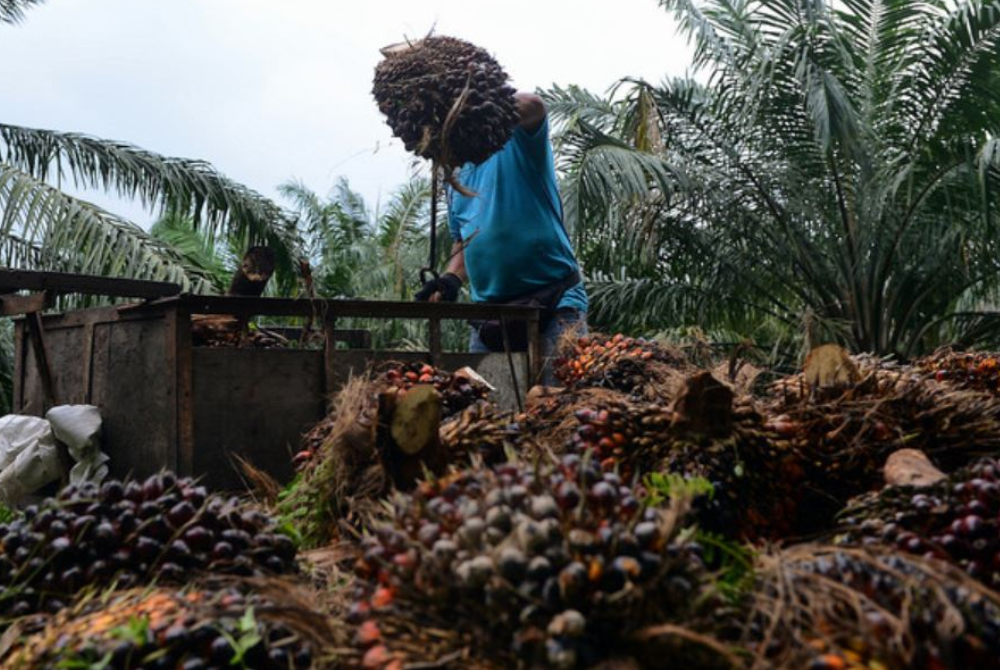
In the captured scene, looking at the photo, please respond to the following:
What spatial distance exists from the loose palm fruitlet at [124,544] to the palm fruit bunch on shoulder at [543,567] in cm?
41

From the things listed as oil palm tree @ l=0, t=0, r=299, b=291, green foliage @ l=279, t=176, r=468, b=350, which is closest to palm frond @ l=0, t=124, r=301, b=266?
oil palm tree @ l=0, t=0, r=299, b=291

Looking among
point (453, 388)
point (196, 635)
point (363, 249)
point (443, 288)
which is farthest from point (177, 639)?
point (363, 249)

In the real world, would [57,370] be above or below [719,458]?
above

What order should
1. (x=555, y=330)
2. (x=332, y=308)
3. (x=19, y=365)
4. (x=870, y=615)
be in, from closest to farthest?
(x=870, y=615)
(x=332, y=308)
(x=555, y=330)
(x=19, y=365)

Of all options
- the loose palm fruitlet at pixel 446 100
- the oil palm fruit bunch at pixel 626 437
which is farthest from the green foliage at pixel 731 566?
the loose palm fruitlet at pixel 446 100

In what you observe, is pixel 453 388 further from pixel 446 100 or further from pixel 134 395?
pixel 134 395

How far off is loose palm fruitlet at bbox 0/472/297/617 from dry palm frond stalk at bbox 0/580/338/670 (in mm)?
136

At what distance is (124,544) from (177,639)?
33 centimetres

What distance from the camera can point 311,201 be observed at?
25.6 m

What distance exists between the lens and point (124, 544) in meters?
1.58

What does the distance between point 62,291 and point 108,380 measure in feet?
1.65

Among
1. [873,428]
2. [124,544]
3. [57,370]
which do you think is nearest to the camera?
[124,544]

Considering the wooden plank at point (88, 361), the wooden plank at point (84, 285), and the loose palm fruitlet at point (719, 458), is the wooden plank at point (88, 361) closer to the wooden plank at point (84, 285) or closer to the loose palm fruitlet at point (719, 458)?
the wooden plank at point (84, 285)

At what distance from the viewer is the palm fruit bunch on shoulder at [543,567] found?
3.53 ft
